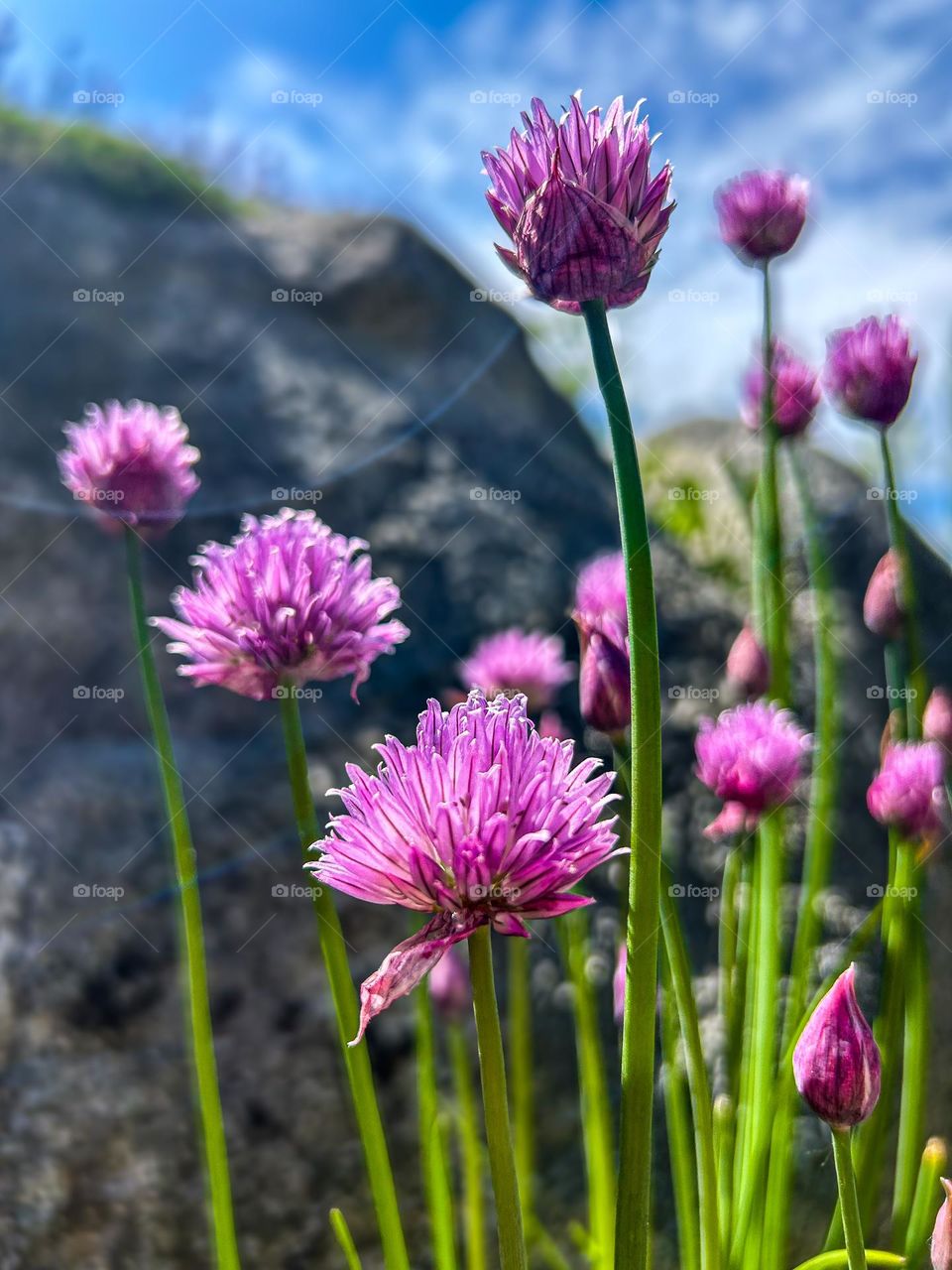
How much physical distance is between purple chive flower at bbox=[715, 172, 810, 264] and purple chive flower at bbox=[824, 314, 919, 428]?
0.13 m

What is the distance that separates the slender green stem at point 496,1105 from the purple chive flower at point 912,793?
54cm

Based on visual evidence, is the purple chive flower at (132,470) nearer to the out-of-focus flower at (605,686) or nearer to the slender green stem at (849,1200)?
the out-of-focus flower at (605,686)

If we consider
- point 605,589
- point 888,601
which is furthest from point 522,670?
point 888,601

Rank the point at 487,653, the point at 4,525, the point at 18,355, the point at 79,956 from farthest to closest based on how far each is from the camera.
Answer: the point at 18,355 → the point at 4,525 → the point at 79,956 → the point at 487,653

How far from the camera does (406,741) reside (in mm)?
1932

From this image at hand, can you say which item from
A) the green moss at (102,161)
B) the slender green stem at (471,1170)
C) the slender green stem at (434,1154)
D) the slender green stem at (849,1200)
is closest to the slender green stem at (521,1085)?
the slender green stem at (471,1170)

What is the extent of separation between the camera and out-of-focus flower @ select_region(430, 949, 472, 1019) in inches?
53.6

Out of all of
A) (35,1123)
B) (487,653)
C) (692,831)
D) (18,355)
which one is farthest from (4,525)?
(692,831)

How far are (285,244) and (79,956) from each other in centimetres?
227

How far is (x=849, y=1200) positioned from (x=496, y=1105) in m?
0.25

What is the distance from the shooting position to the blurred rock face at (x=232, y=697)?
1546mm

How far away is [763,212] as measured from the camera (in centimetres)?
110

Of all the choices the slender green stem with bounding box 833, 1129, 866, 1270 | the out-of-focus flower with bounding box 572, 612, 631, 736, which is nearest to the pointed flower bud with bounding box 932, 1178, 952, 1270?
the slender green stem with bounding box 833, 1129, 866, 1270

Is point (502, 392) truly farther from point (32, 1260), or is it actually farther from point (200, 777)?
point (32, 1260)
